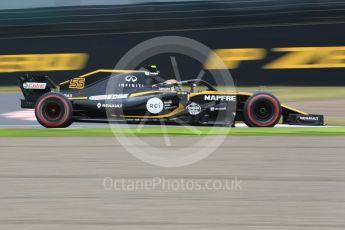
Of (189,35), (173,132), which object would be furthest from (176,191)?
(189,35)

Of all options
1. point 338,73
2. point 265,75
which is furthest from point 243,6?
point 338,73

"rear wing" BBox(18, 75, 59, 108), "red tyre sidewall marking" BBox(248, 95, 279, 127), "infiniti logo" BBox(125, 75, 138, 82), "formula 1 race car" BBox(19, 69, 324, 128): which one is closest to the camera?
"red tyre sidewall marking" BBox(248, 95, 279, 127)

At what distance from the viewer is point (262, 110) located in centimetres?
976

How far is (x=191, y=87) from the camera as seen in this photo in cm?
1002

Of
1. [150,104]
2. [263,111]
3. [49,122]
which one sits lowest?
[49,122]

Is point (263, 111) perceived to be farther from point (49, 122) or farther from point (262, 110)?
point (49, 122)

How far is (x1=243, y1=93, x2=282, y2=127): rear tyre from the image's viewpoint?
31.7 ft

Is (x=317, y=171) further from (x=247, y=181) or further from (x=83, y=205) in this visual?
(x=83, y=205)

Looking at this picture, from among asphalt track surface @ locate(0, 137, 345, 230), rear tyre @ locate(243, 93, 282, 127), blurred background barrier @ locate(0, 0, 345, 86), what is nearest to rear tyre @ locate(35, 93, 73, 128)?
asphalt track surface @ locate(0, 137, 345, 230)

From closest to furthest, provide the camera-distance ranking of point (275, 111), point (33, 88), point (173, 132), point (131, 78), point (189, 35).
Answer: point (173, 132)
point (275, 111)
point (131, 78)
point (33, 88)
point (189, 35)

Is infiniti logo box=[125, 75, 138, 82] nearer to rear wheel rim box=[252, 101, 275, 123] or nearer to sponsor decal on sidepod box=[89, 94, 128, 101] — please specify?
sponsor decal on sidepod box=[89, 94, 128, 101]

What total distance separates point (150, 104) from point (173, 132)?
3.92 feet

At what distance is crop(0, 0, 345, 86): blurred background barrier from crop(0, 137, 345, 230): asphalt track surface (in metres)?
5.94

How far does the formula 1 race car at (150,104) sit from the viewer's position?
32.0 feet
